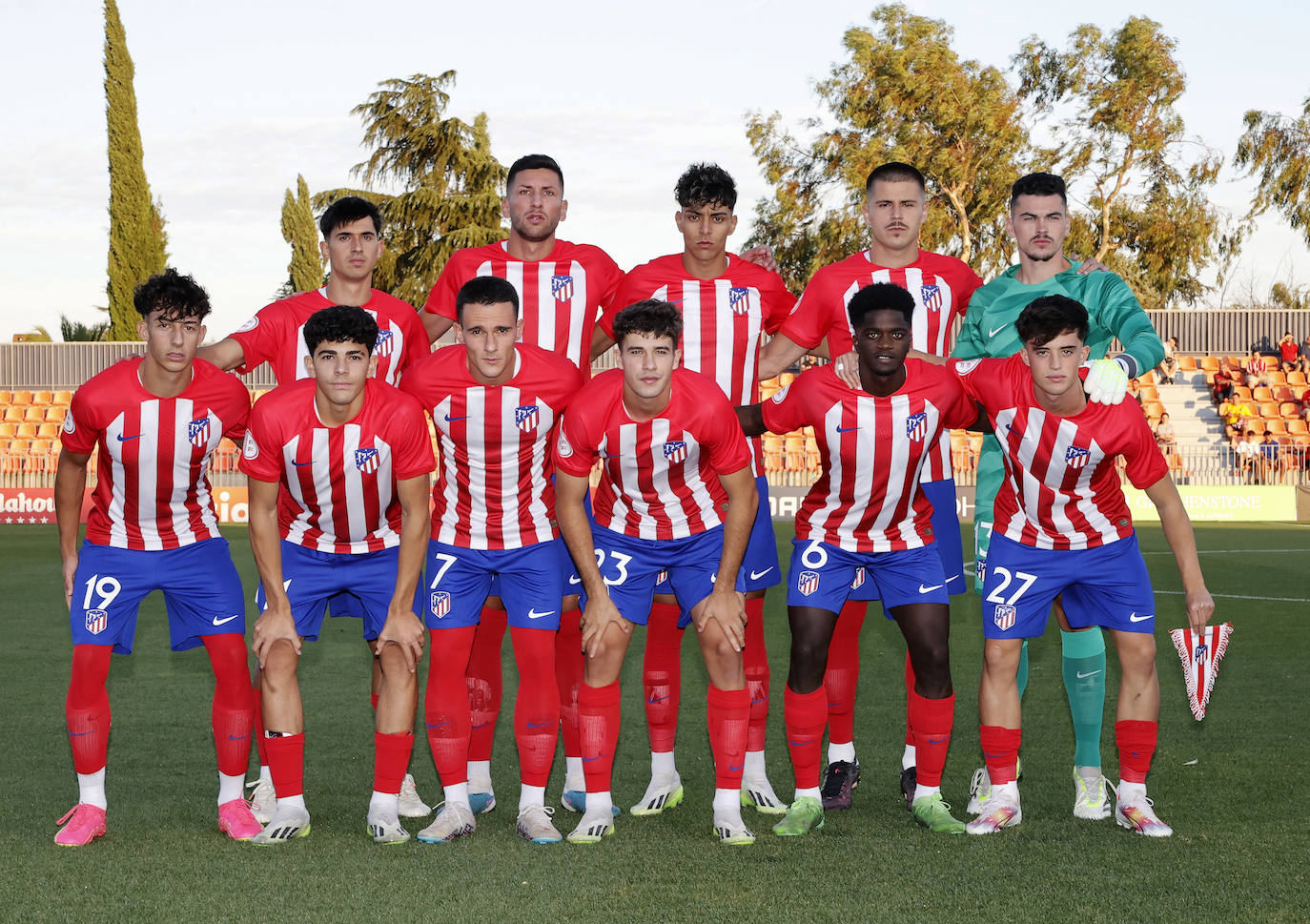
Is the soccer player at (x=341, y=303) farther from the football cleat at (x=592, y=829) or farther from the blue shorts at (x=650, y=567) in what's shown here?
the blue shorts at (x=650, y=567)

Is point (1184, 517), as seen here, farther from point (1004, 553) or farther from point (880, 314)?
point (880, 314)

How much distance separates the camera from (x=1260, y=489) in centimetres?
2092

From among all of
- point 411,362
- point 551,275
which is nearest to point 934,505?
point 551,275

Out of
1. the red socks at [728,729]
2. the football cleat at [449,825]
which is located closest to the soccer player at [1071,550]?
the red socks at [728,729]

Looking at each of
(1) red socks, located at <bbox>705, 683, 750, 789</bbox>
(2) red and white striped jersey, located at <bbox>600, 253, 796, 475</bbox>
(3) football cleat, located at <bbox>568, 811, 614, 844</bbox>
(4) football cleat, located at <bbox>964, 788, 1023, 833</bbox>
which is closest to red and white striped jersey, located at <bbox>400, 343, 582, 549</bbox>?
(2) red and white striped jersey, located at <bbox>600, 253, 796, 475</bbox>

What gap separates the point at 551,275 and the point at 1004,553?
7.10ft

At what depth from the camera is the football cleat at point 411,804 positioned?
16.4 feet

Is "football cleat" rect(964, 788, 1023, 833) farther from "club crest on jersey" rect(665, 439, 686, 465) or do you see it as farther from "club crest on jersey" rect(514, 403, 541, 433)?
"club crest on jersey" rect(514, 403, 541, 433)

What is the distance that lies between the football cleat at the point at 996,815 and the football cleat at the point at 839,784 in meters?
0.56

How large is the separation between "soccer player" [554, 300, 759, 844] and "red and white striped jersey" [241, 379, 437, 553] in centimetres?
57

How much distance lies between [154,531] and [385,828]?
4.54ft

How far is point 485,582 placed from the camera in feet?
16.1

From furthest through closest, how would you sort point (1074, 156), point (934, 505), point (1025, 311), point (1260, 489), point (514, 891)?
point (1074, 156) < point (1260, 489) < point (934, 505) < point (1025, 311) < point (514, 891)

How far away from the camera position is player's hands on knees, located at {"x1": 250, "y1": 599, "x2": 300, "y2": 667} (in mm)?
4637
